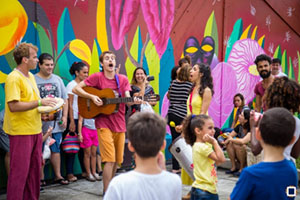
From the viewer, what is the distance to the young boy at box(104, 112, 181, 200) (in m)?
2.18

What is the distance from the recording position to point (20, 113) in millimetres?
4691

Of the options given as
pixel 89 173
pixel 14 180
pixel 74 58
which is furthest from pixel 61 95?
pixel 14 180

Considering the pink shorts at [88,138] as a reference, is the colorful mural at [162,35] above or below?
above

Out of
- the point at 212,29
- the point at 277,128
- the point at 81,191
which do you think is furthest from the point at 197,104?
the point at 212,29

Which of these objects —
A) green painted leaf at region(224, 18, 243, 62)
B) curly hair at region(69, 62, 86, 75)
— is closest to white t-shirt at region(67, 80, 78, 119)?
curly hair at region(69, 62, 86, 75)

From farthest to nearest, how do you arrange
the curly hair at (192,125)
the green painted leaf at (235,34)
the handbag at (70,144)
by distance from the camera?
the green painted leaf at (235,34) < the handbag at (70,144) < the curly hair at (192,125)

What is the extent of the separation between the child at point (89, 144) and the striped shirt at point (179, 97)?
1.42 m

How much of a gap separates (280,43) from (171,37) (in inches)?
199

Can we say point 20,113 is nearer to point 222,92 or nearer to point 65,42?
point 65,42

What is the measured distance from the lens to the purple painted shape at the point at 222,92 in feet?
32.6

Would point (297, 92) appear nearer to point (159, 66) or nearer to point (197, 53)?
point (159, 66)

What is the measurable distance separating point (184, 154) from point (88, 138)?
7.11 feet

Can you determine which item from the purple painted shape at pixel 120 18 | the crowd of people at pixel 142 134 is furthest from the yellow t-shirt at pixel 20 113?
the purple painted shape at pixel 120 18

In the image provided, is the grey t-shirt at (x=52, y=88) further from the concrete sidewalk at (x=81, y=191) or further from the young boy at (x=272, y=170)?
the young boy at (x=272, y=170)
